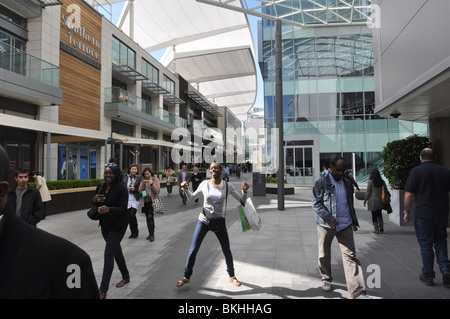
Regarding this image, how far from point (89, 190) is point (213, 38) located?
1764 inches

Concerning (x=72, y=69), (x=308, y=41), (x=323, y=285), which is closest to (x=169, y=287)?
(x=323, y=285)

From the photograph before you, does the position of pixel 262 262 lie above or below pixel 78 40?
below

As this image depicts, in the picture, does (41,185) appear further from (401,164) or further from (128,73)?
(128,73)

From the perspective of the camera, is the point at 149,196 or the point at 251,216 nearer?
the point at 251,216

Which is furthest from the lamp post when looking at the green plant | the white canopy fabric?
the white canopy fabric

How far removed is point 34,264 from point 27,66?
16.1m

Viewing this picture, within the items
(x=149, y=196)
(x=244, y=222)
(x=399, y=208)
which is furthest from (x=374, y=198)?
(x=149, y=196)

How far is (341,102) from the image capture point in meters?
23.7

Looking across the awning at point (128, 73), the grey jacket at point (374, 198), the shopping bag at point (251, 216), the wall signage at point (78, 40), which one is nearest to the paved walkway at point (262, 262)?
the grey jacket at point (374, 198)

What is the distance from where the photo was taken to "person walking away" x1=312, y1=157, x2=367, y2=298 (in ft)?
12.0

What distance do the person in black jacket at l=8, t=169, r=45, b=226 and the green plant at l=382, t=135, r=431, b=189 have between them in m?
9.14

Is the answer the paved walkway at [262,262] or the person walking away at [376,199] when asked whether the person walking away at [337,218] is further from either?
the person walking away at [376,199]

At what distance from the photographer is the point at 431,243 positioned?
413 centimetres
